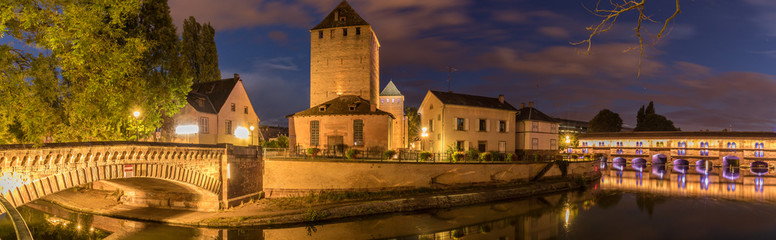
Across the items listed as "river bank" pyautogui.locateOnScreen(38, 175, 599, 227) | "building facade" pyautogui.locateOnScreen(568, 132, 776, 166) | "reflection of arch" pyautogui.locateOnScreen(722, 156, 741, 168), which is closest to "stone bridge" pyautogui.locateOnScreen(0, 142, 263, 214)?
"river bank" pyautogui.locateOnScreen(38, 175, 599, 227)

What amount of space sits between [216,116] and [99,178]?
19.9 metres

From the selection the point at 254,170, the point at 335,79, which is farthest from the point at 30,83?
the point at 335,79

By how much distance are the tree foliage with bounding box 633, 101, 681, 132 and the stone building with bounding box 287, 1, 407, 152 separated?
229 feet

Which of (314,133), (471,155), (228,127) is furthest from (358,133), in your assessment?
(228,127)

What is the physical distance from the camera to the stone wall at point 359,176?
81.1 ft

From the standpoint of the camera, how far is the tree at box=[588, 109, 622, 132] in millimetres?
91438

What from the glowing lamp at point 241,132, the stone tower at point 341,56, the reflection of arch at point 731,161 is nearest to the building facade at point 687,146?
the reflection of arch at point 731,161

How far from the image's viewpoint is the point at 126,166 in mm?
15930

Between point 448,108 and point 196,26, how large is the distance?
30100 millimetres

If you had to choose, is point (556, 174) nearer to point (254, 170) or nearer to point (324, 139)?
point (324, 139)

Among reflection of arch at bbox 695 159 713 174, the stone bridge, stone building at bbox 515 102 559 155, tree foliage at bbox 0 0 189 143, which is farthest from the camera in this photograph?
reflection of arch at bbox 695 159 713 174

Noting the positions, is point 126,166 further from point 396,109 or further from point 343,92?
point 396,109

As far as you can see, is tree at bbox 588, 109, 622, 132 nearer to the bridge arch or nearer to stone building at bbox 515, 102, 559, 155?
stone building at bbox 515, 102, 559, 155

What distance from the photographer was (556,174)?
37375 mm
